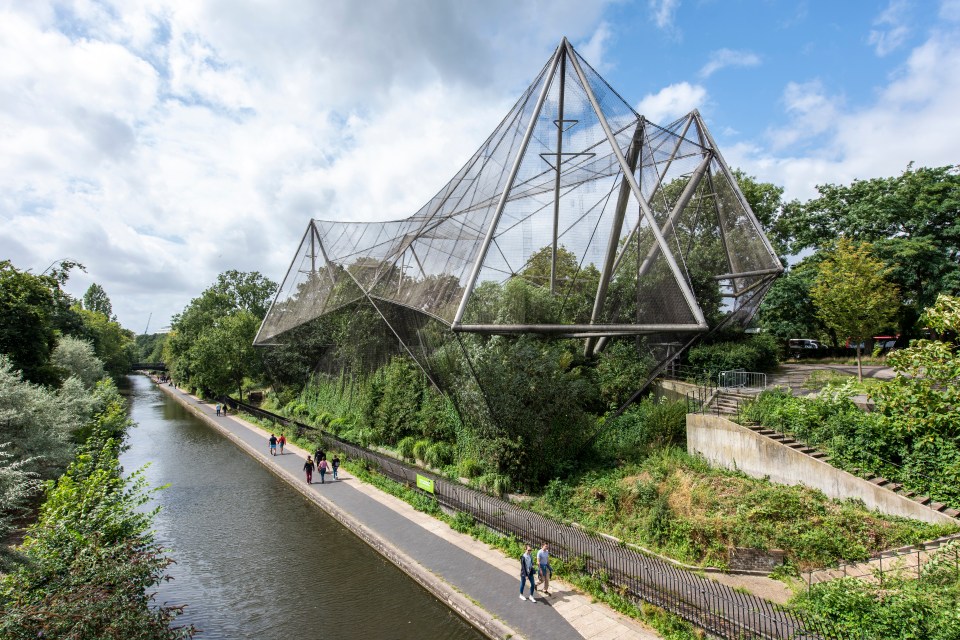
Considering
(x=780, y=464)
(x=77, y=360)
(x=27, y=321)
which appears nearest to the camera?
(x=780, y=464)

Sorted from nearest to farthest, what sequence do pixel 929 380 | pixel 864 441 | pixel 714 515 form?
pixel 929 380 → pixel 714 515 → pixel 864 441

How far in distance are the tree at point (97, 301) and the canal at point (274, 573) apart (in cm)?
10090

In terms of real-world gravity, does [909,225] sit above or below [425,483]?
above

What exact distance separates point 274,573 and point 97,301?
114141 mm

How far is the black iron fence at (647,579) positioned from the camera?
7.22 m

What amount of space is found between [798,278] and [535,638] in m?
24.8

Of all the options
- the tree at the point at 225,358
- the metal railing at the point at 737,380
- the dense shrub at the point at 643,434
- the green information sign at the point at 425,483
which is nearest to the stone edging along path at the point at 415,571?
the green information sign at the point at 425,483

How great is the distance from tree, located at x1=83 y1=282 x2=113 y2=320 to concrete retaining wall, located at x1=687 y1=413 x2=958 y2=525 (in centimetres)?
11511

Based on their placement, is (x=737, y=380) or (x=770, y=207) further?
(x=770, y=207)

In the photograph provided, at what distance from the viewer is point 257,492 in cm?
1817

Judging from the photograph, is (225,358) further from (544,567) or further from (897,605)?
(897,605)

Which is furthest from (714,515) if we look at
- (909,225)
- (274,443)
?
(909,225)

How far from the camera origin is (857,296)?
2009cm

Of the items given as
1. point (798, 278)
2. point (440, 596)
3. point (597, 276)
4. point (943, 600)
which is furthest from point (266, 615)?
point (798, 278)
